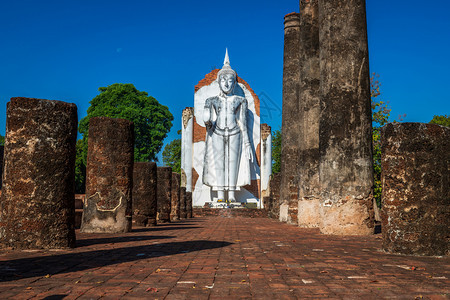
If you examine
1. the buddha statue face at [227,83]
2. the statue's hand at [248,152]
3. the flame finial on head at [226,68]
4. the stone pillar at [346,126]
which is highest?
the flame finial on head at [226,68]

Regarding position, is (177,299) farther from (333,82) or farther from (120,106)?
(120,106)

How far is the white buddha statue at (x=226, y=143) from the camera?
35.0 metres

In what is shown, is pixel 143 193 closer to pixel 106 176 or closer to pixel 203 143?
pixel 106 176

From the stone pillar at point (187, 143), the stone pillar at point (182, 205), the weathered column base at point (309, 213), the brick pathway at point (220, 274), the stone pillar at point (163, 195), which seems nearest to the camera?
Answer: the brick pathway at point (220, 274)

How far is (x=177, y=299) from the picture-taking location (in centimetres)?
373

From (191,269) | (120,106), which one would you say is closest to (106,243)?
(191,269)

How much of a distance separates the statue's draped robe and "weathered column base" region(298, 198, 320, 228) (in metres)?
21.2

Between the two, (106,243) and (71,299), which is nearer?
(71,299)

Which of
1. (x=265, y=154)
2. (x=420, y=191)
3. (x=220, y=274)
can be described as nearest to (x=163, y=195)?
(x=420, y=191)

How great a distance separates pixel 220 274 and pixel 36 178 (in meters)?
3.40

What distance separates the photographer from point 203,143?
36.6 m

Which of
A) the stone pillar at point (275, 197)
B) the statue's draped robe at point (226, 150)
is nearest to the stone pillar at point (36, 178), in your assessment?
the stone pillar at point (275, 197)

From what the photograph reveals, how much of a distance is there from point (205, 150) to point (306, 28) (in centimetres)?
2211

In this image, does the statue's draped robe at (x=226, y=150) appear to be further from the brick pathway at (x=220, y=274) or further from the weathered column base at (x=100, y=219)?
the brick pathway at (x=220, y=274)
